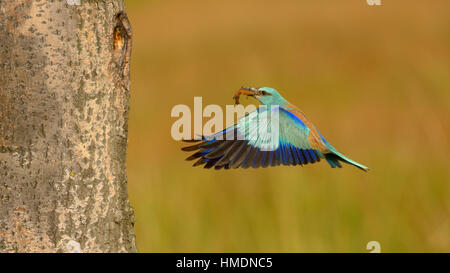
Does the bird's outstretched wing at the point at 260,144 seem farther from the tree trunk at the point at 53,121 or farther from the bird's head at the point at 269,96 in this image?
the tree trunk at the point at 53,121

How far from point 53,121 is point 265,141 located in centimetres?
91

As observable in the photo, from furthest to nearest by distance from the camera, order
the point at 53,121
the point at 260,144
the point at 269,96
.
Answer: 1. the point at 269,96
2. the point at 260,144
3. the point at 53,121

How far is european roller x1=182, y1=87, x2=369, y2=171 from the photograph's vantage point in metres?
2.80

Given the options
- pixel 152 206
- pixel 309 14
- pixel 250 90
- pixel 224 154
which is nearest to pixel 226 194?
pixel 152 206

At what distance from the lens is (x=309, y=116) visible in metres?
6.86

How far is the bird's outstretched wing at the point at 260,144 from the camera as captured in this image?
110 inches

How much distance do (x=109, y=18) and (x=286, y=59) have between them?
20.0 ft

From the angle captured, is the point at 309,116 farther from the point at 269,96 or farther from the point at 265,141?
the point at 265,141

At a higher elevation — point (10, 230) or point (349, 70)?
point (349, 70)

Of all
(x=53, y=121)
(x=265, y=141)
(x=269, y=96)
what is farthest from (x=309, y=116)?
(x=53, y=121)

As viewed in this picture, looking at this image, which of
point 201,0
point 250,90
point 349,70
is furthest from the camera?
point 201,0

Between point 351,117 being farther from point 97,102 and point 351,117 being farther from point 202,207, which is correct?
point 97,102

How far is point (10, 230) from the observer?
2422mm

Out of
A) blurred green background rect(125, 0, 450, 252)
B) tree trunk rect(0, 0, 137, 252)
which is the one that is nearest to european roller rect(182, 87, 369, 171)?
tree trunk rect(0, 0, 137, 252)
